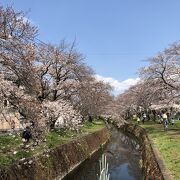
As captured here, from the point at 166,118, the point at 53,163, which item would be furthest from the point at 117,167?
the point at 166,118

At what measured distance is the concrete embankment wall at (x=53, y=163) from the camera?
631 inches

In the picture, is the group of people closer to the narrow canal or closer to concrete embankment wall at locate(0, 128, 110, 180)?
the narrow canal

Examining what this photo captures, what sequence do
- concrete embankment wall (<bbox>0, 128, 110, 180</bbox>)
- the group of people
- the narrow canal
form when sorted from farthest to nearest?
the group of people
the narrow canal
concrete embankment wall (<bbox>0, 128, 110, 180</bbox>)

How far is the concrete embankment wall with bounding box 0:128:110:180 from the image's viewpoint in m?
16.0

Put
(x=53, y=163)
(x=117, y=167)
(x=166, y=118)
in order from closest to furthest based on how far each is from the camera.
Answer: (x=53, y=163) < (x=117, y=167) < (x=166, y=118)

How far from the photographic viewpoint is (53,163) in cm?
2105

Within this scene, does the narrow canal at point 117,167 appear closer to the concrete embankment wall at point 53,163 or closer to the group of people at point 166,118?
the concrete embankment wall at point 53,163

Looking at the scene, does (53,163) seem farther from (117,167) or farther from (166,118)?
(166,118)

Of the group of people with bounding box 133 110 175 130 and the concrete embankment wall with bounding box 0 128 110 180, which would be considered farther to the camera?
the group of people with bounding box 133 110 175 130

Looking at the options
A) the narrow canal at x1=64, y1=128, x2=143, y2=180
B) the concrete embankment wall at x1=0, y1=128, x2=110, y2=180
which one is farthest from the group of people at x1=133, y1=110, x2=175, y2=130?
the concrete embankment wall at x1=0, y1=128, x2=110, y2=180

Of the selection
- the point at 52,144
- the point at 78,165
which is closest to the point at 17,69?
the point at 52,144

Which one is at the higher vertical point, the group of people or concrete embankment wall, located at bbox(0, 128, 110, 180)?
the group of people

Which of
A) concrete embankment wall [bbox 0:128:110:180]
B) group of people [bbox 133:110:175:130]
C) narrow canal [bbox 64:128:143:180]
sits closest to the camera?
concrete embankment wall [bbox 0:128:110:180]

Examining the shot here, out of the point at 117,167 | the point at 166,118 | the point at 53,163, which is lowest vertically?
the point at 117,167
